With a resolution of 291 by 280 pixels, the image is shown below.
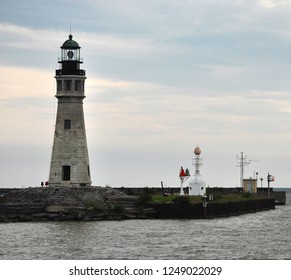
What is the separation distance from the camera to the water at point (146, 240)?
179ft

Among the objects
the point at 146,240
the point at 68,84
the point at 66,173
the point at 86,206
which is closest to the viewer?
the point at 146,240

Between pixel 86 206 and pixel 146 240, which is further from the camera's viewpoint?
pixel 86 206

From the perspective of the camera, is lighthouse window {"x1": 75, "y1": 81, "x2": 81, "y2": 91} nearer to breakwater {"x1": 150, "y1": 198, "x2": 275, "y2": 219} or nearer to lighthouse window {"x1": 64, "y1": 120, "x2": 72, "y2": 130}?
lighthouse window {"x1": 64, "y1": 120, "x2": 72, "y2": 130}

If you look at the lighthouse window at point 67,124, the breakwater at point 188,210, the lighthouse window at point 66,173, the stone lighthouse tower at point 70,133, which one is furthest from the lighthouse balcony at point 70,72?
the breakwater at point 188,210

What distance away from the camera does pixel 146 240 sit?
203 feet

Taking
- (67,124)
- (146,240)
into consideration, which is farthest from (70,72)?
(146,240)

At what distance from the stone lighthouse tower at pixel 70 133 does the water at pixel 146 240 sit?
628cm

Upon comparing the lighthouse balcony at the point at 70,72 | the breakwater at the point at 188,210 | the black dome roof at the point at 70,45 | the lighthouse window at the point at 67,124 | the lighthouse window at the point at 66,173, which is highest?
the black dome roof at the point at 70,45

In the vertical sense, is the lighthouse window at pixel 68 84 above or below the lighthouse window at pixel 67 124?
above

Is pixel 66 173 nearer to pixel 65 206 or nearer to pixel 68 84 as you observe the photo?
pixel 65 206

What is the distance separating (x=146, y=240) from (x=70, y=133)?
21480 mm

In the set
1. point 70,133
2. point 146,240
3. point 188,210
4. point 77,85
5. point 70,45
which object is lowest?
point 146,240

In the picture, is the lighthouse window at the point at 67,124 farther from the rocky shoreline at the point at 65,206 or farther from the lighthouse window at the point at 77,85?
the rocky shoreline at the point at 65,206

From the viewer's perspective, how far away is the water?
179ft
